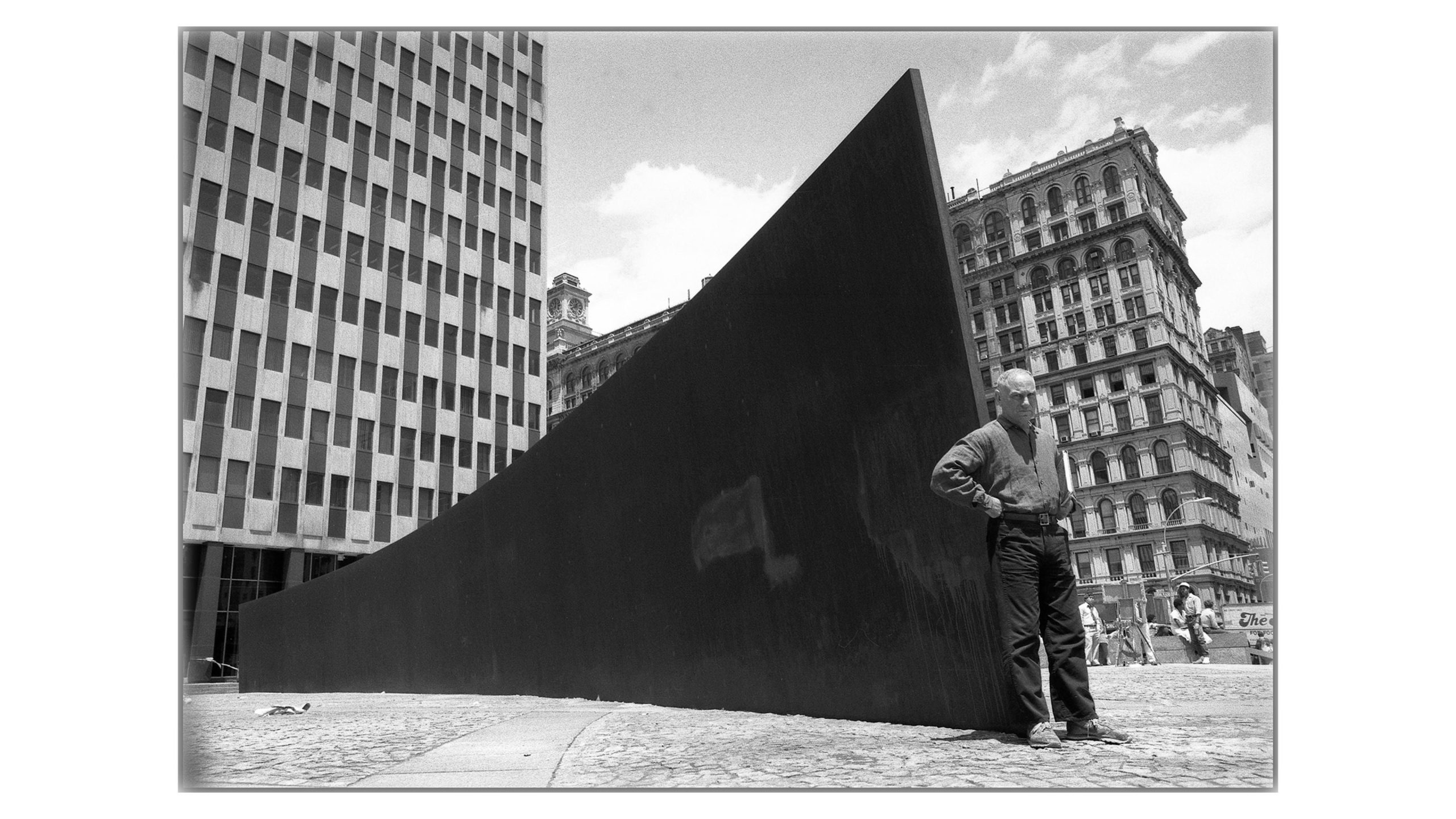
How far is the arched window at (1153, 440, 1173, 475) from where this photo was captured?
4406cm

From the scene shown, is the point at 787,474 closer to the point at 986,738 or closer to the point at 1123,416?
the point at 986,738

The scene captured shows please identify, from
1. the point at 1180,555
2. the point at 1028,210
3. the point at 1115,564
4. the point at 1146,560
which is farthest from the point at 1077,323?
the point at 1180,555

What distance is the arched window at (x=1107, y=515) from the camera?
47.5 meters

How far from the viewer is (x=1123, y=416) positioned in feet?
163

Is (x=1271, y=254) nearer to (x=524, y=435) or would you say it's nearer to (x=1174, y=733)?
(x=1174, y=733)

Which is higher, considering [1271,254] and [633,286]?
[633,286]

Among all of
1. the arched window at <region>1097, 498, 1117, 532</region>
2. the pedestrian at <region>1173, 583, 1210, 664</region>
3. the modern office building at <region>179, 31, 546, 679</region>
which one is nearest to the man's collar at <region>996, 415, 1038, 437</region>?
the pedestrian at <region>1173, 583, 1210, 664</region>

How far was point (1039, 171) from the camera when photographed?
43.2 m

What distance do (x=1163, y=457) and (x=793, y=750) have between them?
4678 cm

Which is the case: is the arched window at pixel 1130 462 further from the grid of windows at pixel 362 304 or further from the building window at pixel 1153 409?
the grid of windows at pixel 362 304

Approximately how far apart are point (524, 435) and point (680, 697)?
3006 centimetres

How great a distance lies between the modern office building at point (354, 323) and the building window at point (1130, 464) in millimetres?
31371

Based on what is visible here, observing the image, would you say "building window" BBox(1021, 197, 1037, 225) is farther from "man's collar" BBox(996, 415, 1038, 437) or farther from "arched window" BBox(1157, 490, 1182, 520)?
"man's collar" BBox(996, 415, 1038, 437)
